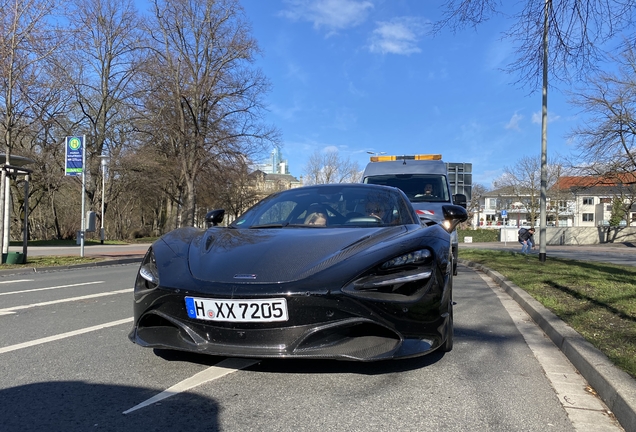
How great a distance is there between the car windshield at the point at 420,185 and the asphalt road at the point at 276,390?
604 cm

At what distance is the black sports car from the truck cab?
6536 mm

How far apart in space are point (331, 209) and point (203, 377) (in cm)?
181

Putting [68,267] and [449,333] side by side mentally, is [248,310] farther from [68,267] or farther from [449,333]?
[68,267]

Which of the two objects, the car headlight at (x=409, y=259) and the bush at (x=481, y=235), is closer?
the car headlight at (x=409, y=259)

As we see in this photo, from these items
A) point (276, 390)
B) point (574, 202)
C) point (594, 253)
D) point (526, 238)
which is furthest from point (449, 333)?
point (574, 202)

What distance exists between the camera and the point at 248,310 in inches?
108

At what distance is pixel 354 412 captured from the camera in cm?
266

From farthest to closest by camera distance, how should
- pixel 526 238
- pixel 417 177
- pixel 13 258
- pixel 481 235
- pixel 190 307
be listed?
pixel 481 235
pixel 526 238
pixel 13 258
pixel 417 177
pixel 190 307

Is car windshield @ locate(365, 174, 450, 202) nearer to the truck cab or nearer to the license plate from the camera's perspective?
the truck cab

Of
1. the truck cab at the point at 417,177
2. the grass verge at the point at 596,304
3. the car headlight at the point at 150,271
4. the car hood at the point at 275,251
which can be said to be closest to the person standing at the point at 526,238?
the truck cab at the point at 417,177

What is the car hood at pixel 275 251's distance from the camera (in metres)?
2.91

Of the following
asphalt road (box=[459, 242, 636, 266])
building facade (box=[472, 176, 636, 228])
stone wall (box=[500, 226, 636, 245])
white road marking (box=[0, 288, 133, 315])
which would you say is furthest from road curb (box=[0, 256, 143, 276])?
stone wall (box=[500, 226, 636, 245])

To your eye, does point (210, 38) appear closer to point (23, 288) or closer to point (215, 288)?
point (23, 288)

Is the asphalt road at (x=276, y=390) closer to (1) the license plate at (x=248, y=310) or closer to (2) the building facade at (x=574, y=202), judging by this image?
(1) the license plate at (x=248, y=310)
